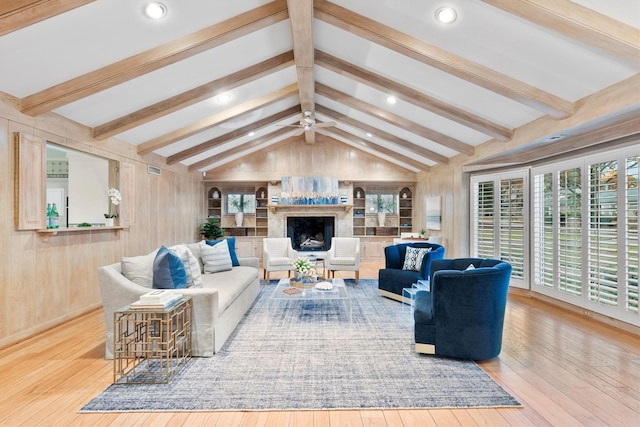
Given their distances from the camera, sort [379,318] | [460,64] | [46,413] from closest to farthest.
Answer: [46,413]
[460,64]
[379,318]

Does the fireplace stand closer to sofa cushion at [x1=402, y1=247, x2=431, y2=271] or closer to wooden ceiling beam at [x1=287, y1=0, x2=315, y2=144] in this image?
wooden ceiling beam at [x1=287, y1=0, x2=315, y2=144]

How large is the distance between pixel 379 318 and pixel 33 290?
3.95 meters

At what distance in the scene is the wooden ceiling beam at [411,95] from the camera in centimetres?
454

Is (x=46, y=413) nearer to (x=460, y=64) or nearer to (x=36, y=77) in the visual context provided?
(x=36, y=77)

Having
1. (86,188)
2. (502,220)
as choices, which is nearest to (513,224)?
(502,220)

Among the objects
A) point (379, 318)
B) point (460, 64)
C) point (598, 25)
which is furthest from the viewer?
point (379, 318)

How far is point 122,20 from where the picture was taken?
112 inches

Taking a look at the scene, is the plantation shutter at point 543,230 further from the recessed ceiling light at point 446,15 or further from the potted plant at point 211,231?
the potted plant at point 211,231

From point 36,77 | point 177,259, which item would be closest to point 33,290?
point 177,259

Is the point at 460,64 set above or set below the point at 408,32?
below

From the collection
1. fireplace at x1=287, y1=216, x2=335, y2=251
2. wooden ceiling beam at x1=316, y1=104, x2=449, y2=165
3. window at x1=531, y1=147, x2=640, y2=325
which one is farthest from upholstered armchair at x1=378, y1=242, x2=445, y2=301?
fireplace at x1=287, y1=216, x2=335, y2=251

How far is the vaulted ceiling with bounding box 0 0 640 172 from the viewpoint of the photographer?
260cm

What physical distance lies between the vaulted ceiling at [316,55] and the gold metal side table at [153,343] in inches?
94.8

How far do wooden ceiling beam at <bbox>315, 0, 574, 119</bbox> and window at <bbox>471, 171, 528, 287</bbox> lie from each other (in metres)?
2.32
